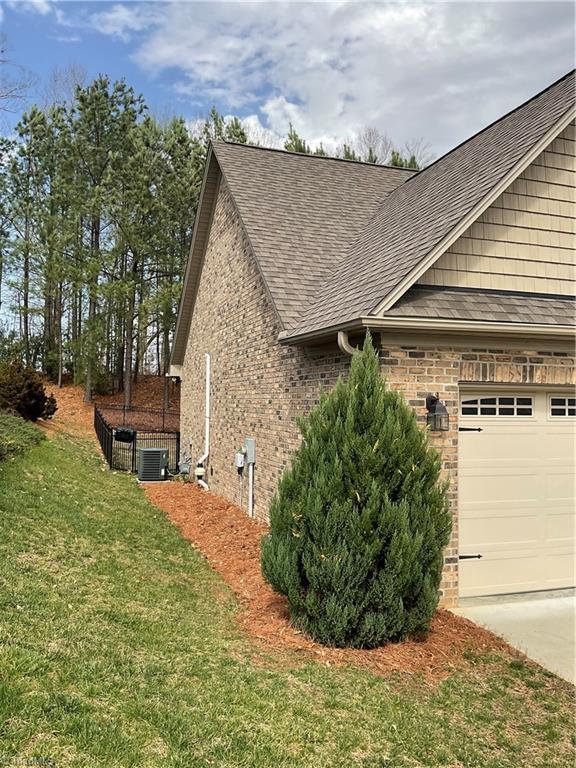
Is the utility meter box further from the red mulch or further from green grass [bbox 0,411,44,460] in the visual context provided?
green grass [bbox 0,411,44,460]

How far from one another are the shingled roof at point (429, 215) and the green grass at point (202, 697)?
3.28 meters

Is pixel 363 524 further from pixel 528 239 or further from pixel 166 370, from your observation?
pixel 166 370

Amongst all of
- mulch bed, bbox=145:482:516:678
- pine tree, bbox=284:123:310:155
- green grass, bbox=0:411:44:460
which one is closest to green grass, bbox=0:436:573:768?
mulch bed, bbox=145:482:516:678

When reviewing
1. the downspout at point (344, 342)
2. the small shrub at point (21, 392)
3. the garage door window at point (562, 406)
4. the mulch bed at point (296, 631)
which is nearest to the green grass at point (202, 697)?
the mulch bed at point (296, 631)

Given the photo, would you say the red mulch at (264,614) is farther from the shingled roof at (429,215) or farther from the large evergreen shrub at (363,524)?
the shingled roof at (429,215)

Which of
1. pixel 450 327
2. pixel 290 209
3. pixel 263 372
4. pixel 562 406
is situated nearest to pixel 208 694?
pixel 450 327

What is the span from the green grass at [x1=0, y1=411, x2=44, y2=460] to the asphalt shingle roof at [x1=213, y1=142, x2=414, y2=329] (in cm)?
572

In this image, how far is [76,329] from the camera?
31.8 meters

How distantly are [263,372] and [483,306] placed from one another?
3.98 metres

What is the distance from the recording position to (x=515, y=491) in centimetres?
682

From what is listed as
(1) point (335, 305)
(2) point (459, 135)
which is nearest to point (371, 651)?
(1) point (335, 305)

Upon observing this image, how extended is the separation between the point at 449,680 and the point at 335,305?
4.26m

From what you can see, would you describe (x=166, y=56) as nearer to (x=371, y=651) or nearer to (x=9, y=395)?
(x=371, y=651)

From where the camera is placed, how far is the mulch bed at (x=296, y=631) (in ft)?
15.6
